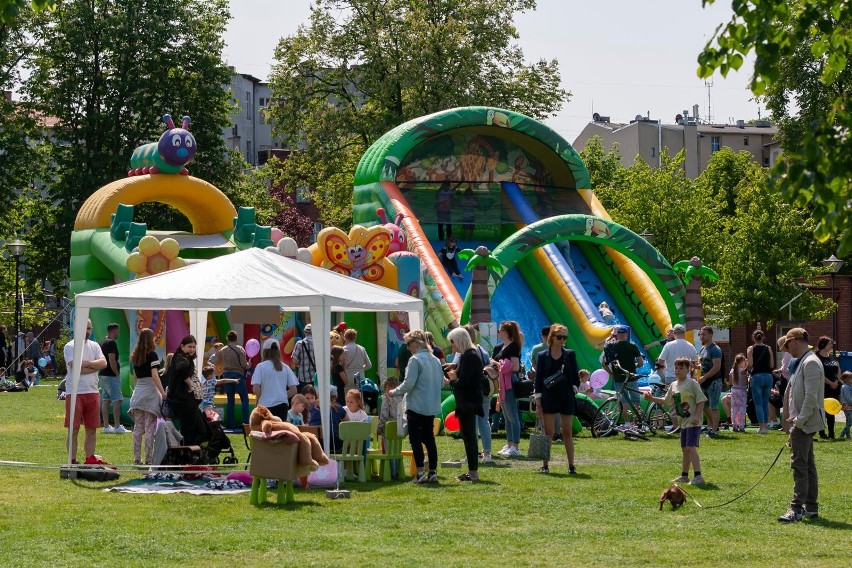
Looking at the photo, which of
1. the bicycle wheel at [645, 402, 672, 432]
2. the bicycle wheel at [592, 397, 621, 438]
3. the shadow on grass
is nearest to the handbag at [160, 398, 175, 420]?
the shadow on grass

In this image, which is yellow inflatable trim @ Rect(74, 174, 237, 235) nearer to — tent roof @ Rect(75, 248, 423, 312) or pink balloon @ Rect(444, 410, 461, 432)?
pink balloon @ Rect(444, 410, 461, 432)

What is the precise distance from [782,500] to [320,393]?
4268 millimetres

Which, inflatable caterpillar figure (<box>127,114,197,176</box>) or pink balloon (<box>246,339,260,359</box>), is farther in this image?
inflatable caterpillar figure (<box>127,114,197,176</box>)

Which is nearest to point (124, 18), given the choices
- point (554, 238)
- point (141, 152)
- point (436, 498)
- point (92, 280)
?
point (141, 152)

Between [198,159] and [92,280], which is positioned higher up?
[198,159]

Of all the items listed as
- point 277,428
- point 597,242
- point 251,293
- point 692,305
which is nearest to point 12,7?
point 277,428

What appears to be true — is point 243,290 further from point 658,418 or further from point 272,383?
point 658,418

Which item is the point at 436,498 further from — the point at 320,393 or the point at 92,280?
the point at 92,280

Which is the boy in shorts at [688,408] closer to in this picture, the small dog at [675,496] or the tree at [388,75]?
the small dog at [675,496]

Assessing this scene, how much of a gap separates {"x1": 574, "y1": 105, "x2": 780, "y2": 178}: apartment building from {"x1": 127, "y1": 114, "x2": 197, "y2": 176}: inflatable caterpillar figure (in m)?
52.2

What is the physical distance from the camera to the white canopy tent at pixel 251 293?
13.3 metres

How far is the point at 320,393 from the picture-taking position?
1333cm

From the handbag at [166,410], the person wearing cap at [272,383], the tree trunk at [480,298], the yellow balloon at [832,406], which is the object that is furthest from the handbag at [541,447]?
the tree trunk at [480,298]

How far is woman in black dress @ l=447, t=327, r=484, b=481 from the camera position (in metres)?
13.8
